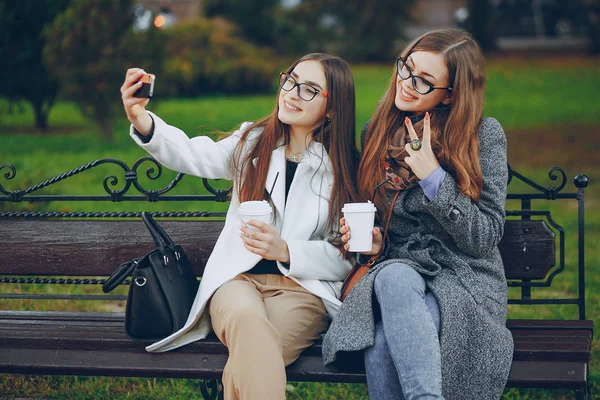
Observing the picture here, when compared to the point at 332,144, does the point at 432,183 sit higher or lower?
lower

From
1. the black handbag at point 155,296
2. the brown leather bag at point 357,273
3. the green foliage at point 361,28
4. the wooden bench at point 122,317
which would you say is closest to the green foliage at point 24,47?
the wooden bench at point 122,317

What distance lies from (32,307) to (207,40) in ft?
44.4

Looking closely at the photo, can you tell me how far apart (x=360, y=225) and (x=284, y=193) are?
49cm

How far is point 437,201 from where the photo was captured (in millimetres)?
2953

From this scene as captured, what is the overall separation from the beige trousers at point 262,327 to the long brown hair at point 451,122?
1.54ft

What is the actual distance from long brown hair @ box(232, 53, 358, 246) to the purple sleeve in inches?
14.8

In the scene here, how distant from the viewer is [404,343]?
275 cm

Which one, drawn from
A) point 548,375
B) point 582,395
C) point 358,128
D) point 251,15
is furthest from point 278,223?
point 251,15

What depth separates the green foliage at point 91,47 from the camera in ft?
32.3

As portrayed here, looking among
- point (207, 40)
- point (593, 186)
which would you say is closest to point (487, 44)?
point (207, 40)

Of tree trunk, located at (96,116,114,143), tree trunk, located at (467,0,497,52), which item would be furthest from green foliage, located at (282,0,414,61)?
tree trunk, located at (96,116,114,143)

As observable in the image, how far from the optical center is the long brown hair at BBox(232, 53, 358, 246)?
3.33 meters

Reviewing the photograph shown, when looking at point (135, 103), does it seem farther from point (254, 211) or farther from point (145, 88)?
point (254, 211)

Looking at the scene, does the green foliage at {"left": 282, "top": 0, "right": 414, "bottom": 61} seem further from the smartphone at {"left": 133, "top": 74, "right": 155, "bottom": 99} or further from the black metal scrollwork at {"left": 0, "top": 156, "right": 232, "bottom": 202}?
the smartphone at {"left": 133, "top": 74, "right": 155, "bottom": 99}
